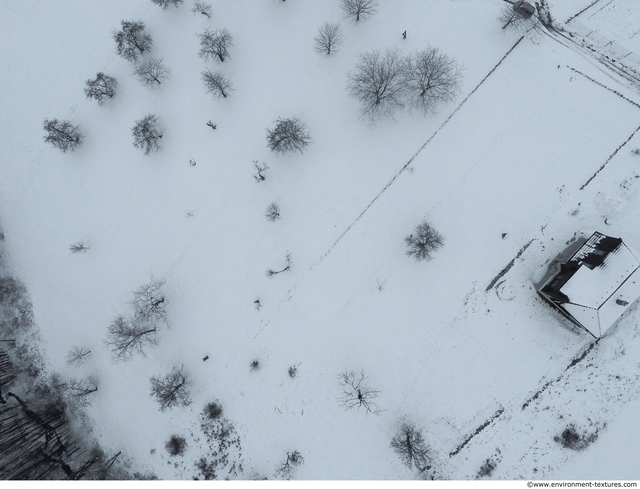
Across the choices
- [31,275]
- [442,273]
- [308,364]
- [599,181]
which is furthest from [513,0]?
[31,275]

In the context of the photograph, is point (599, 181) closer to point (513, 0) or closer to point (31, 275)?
point (513, 0)

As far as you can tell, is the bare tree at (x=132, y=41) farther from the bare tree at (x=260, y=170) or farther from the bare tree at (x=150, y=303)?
the bare tree at (x=150, y=303)

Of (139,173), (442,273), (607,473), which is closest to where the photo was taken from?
(607,473)

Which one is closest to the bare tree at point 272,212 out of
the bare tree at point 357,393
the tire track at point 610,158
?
the bare tree at point 357,393

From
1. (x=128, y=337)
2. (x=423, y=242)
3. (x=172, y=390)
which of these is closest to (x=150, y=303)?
(x=128, y=337)

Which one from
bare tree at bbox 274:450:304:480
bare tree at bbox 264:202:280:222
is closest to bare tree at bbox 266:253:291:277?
bare tree at bbox 264:202:280:222

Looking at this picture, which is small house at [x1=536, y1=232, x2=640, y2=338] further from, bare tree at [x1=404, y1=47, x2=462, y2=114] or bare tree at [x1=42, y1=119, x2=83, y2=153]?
bare tree at [x1=42, y1=119, x2=83, y2=153]
